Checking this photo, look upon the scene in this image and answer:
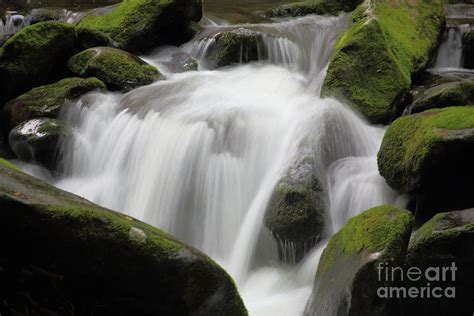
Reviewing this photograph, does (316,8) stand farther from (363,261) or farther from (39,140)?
(363,261)

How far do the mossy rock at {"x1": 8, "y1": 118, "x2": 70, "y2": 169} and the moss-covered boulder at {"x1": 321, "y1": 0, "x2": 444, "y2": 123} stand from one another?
3.35m

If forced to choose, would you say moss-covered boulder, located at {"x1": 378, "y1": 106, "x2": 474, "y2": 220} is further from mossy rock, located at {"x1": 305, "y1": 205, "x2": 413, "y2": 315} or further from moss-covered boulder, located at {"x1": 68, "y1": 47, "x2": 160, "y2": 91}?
moss-covered boulder, located at {"x1": 68, "y1": 47, "x2": 160, "y2": 91}

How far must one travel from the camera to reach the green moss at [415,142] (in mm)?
5094

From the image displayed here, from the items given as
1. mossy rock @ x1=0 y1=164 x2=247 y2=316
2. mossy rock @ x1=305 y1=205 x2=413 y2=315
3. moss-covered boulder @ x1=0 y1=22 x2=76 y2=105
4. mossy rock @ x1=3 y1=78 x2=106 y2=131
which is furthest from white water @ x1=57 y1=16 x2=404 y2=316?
mossy rock @ x1=0 y1=164 x2=247 y2=316

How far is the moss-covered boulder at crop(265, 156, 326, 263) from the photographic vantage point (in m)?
5.41

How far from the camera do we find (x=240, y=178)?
6336mm

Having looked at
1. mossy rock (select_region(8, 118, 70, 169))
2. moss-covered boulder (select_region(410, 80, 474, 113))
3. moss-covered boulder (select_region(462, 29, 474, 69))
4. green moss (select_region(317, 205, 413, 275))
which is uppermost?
green moss (select_region(317, 205, 413, 275))

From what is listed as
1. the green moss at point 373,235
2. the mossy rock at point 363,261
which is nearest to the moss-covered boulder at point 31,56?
the green moss at point 373,235

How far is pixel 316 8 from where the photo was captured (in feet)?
38.0

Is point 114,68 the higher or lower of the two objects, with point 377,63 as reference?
lower

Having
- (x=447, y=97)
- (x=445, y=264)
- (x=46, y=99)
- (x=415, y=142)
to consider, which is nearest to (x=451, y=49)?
(x=447, y=97)

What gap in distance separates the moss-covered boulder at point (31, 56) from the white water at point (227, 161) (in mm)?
1110

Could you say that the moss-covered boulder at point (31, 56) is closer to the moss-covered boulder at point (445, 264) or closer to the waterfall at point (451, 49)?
the waterfall at point (451, 49)

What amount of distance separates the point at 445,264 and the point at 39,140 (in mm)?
5189
